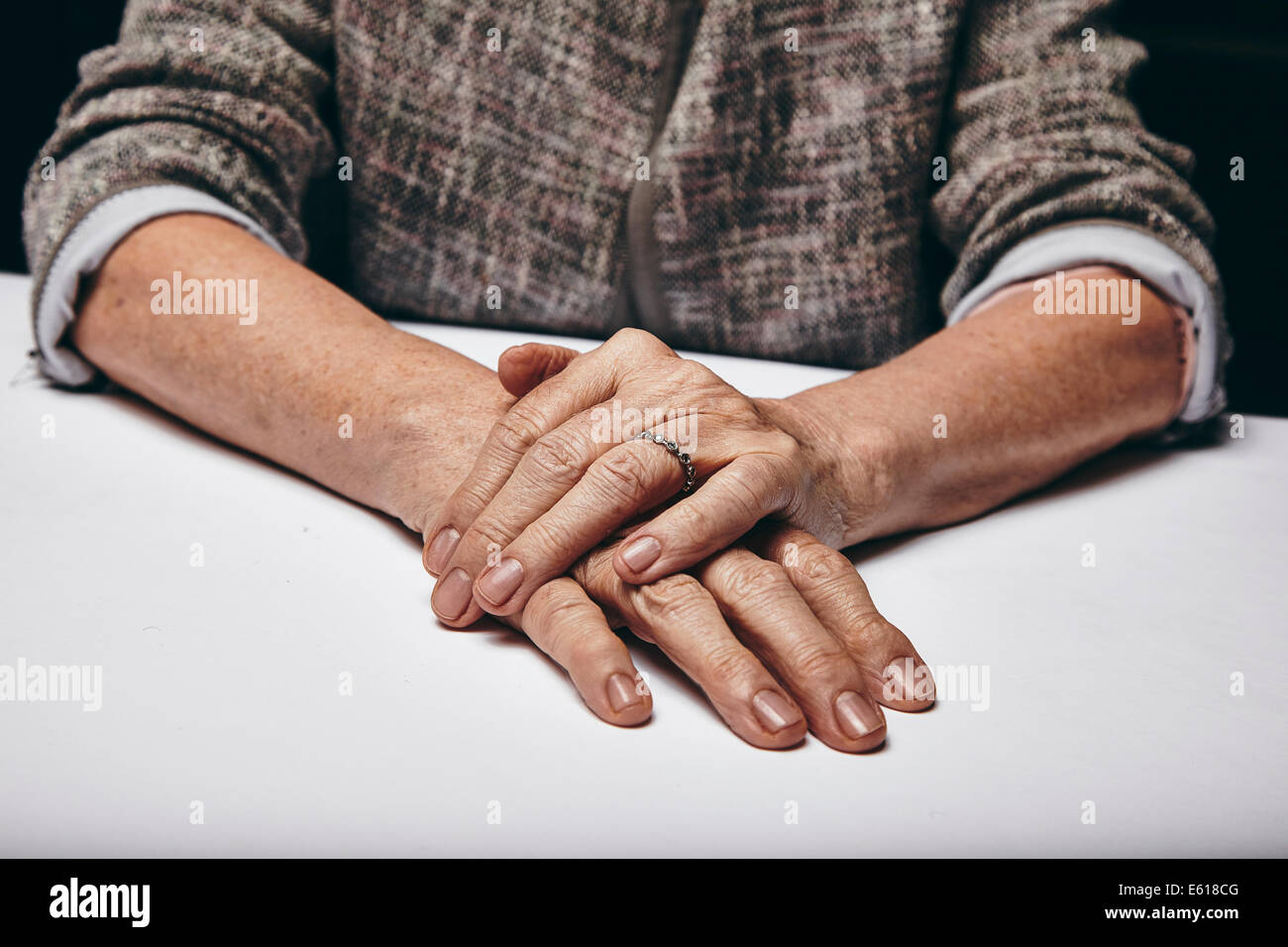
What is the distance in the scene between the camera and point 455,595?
728mm

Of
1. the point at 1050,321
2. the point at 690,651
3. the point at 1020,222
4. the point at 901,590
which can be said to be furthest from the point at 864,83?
the point at 690,651

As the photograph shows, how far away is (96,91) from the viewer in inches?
46.8

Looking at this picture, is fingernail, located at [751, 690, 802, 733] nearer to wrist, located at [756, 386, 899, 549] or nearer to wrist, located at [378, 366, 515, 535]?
wrist, located at [756, 386, 899, 549]

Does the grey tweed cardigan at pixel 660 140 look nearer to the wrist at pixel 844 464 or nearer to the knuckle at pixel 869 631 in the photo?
the wrist at pixel 844 464

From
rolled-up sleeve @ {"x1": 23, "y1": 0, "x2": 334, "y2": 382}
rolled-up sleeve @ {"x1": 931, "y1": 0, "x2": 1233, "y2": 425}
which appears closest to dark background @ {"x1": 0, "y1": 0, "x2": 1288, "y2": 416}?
rolled-up sleeve @ {"x1": 23, "y1": 0, "x2": 334, "y2": 382}

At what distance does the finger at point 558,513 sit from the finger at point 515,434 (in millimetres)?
32

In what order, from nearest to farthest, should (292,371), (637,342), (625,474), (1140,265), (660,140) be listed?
1. (625,474)
2. (637,342)
3. (292,371)
4. (1140,265)
5. (660,140)

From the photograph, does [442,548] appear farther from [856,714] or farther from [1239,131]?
[1239,131]

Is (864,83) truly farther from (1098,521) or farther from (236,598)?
(236,598)

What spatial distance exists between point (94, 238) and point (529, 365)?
21.6 inches

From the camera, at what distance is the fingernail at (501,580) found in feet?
2.30

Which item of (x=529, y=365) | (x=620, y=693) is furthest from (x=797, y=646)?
(x=529, y=365)

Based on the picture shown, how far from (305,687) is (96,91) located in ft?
2.96

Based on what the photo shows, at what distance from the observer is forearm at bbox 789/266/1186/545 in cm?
88
